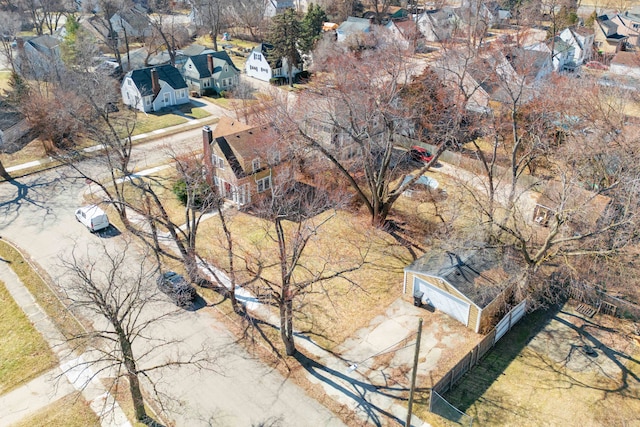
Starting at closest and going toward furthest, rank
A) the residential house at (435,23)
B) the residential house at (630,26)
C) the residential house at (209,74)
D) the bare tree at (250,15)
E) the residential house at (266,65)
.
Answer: the residential house at (209,74), the residential house at (266,65), the residential house at (630,26), the residential house at (435,23), the bare tree at (250,15)

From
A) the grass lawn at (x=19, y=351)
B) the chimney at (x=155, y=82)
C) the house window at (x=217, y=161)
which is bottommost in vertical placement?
the grass lawn at (x=19, y=351)

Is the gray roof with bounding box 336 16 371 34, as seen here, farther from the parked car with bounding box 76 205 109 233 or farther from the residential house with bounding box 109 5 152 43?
the parked car with bounding box 76 205 109 233

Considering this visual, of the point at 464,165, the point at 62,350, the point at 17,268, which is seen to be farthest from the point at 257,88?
the point at 62,350

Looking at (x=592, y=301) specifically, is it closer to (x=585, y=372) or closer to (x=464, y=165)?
(x=585, y=372)

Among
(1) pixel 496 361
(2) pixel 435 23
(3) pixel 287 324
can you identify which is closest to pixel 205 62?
(2) pixel 435 23

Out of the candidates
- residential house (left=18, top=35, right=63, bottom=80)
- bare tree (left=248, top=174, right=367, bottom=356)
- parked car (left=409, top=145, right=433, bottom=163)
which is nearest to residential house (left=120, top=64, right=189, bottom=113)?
residential house (left=18, top=35, right=63, bottom=80)

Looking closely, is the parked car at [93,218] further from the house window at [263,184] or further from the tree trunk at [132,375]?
the tree trunk at [132,375]

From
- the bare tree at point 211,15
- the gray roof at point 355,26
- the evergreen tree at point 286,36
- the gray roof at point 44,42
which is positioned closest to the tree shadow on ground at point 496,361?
the evergreen tree at point 286,36
